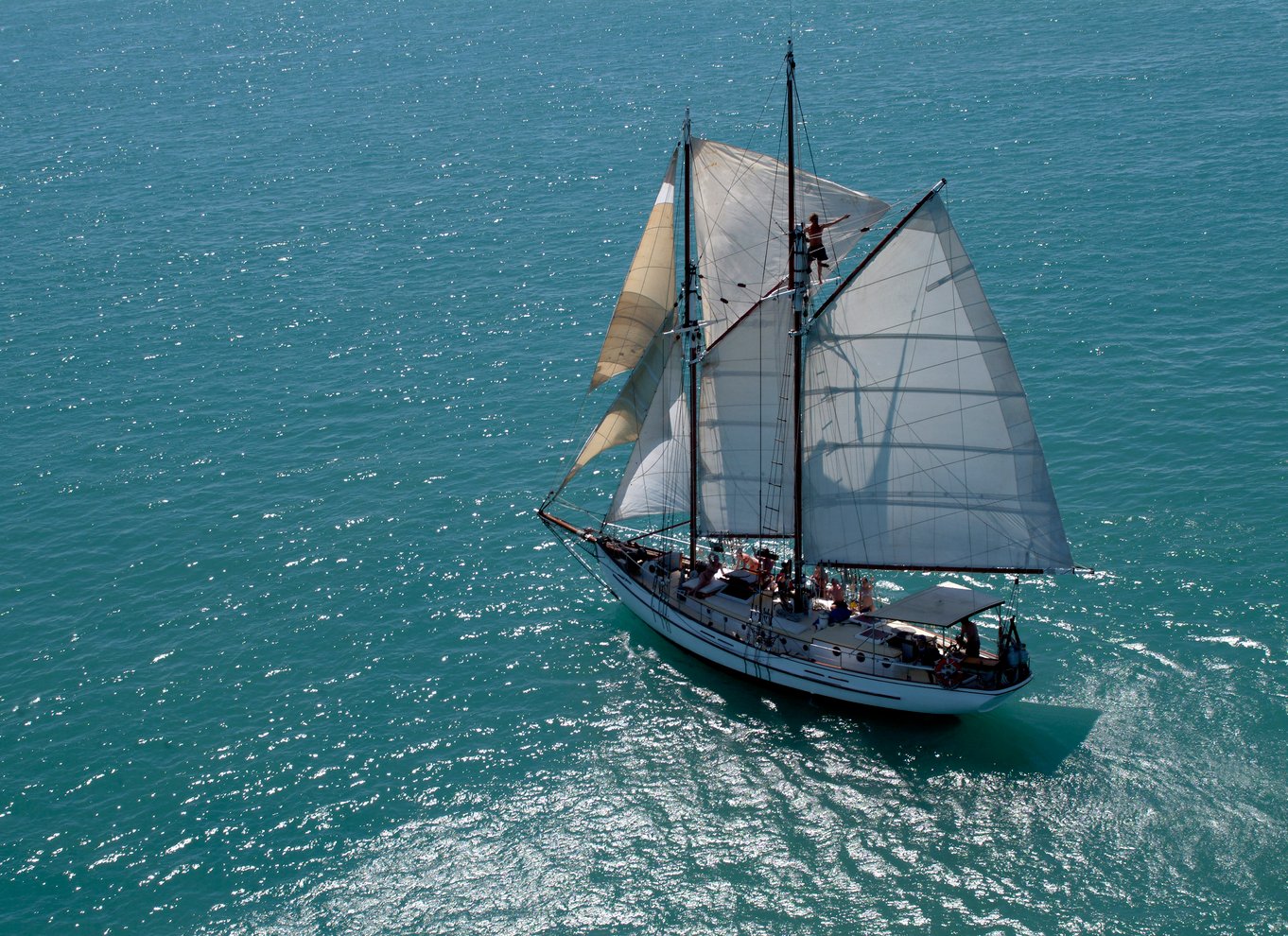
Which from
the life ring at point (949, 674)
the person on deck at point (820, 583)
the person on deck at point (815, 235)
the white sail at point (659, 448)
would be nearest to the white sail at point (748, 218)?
the person on deck at point (815, 235)

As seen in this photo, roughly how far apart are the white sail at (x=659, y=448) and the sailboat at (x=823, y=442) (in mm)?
103

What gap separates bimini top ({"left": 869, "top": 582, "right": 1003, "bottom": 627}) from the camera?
61.9 metres

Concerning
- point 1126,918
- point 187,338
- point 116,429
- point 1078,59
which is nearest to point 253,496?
point 116,429

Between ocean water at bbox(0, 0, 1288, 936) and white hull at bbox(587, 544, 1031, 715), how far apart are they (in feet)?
3.89

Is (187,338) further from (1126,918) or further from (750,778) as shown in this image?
(1126,918)

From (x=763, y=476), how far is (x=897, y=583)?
9.75 metres

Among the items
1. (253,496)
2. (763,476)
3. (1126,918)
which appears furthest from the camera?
(253,496)

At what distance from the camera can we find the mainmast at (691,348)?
63781mm

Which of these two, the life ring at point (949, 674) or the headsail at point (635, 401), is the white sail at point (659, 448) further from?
the life ring at point (949, 674)

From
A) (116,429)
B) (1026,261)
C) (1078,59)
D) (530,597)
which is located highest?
(1078,59)

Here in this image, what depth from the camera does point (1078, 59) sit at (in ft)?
451

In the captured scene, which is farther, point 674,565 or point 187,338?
point 187,338

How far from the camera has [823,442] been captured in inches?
2557

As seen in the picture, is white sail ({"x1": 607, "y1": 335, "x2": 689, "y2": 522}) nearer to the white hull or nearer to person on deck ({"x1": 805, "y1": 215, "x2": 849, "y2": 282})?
the white hull
